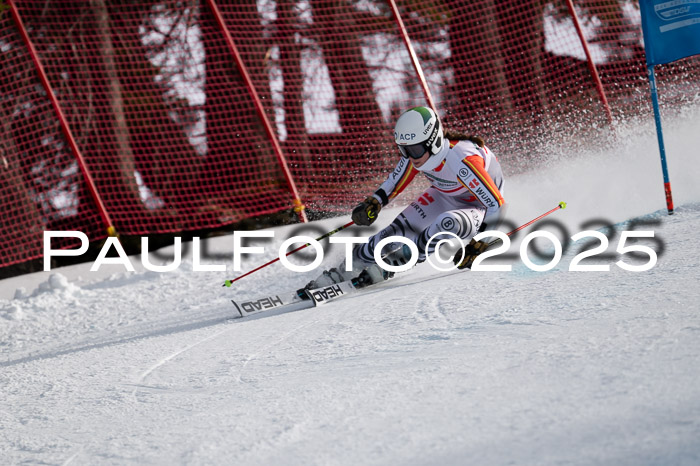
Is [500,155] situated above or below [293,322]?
above

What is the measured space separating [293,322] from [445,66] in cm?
547

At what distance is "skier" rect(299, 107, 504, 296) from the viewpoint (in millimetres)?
5105

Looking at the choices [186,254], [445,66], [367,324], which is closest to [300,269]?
[186,254]

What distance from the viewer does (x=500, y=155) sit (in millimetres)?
8914

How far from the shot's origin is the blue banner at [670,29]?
549 cm

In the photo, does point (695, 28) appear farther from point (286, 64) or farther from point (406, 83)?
point (286, 64)

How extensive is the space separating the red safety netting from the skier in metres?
2.48

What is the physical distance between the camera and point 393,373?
3016 millimetres

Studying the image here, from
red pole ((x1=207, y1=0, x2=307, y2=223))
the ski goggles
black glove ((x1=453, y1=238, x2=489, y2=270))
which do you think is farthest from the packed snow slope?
red pole ((x1=207, y1=0, x2=307, y2=223))

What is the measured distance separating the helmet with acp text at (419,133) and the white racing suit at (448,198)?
0.12m

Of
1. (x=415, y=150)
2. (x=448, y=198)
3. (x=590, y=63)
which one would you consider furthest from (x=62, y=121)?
(x=590, y=63)

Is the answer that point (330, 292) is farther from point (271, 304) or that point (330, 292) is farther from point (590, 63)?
point (590, 63)

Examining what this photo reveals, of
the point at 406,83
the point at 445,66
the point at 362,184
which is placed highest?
the point at 445,66

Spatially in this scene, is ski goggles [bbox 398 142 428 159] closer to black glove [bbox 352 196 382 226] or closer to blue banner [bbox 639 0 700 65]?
black glove [bbox 352 196 382 226]
